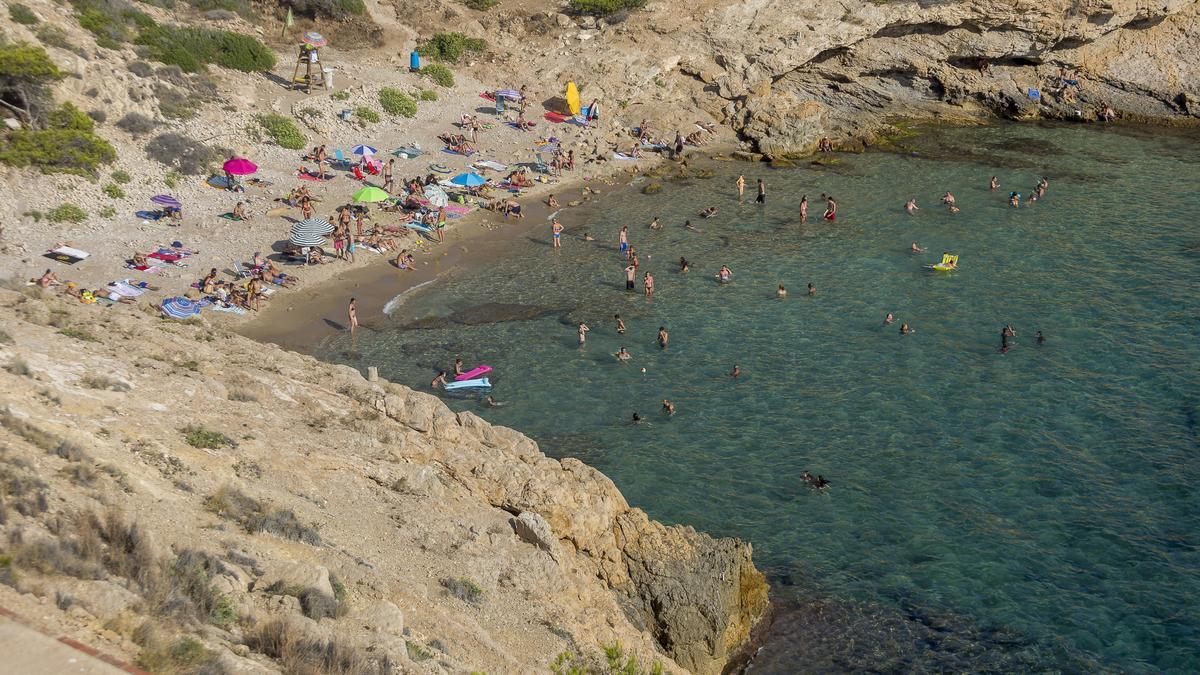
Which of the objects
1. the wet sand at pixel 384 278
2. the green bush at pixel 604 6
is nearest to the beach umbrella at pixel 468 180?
the wet sand at pixel 384 278

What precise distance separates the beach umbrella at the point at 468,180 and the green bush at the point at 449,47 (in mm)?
14546

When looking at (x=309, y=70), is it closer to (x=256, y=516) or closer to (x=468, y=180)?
(x=468, y=180)

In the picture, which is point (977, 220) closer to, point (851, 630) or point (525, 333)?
point (525, 333)

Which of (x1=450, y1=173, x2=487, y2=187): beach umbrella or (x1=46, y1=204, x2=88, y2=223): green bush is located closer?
(x1=46, y1=204, x2=88, y2=223): green bush

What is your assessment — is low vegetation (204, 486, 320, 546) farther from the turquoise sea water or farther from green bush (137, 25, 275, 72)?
green bush (137, 25, 275, 72)

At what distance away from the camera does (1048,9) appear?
6122 centimetres

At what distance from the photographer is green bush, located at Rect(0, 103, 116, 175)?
42594mm

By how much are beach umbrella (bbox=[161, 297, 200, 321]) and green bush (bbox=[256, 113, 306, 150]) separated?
50.3ft

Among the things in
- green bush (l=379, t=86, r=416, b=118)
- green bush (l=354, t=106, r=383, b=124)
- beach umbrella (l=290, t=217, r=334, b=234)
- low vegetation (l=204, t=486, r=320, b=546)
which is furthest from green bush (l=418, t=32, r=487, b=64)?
low vegetation (l=204, t=486, r=320, b=546)

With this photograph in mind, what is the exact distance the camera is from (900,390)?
34156 millimetres

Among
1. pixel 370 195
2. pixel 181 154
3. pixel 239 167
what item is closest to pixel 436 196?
pixel 370 195

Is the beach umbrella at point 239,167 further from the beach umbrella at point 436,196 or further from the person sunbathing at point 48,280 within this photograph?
the person sunbathing at point 48,280

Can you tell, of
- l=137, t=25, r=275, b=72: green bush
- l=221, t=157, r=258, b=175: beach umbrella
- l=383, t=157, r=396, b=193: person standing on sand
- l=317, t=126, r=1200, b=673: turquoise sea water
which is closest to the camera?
l=317, t=126, r=1200, b=673: turquoise sea water

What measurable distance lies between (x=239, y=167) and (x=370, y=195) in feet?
19.2
